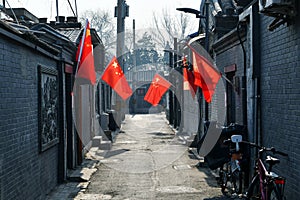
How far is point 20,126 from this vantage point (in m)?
7.38

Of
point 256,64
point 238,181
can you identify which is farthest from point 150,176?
point 256,64

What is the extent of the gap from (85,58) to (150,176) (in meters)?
3.39

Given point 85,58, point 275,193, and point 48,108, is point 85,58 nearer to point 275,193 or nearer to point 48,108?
point 48,108

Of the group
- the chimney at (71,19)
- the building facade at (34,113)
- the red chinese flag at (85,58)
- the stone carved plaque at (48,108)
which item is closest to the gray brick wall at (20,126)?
the building facade at (34,113)

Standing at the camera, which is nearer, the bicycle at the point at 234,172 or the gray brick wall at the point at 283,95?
the gray brick wall at the point at 283,95

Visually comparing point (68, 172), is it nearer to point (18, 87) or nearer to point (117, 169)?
point (117, 169)

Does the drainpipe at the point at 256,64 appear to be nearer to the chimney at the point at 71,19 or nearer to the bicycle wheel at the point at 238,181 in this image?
the bicycle wheel at the point at 238,181

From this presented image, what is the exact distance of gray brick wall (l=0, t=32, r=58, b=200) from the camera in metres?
6.54

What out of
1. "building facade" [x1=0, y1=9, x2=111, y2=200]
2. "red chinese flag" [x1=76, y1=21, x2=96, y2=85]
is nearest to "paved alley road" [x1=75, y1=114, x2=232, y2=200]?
"building facade" [x1=0, y1=9, x2=111, y2=200]

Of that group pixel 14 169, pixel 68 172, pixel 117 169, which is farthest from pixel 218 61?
pixel 14 169

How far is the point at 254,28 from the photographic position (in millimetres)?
9055

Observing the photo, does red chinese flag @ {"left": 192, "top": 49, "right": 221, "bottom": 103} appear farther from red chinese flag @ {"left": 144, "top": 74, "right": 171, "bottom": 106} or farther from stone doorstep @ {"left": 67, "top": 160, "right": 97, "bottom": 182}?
red chinese flag @ {"left": 144, "top": 74, "right": 171, "bottom": 106}

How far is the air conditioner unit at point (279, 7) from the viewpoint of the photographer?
6441mm

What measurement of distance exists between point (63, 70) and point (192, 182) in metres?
4.06
